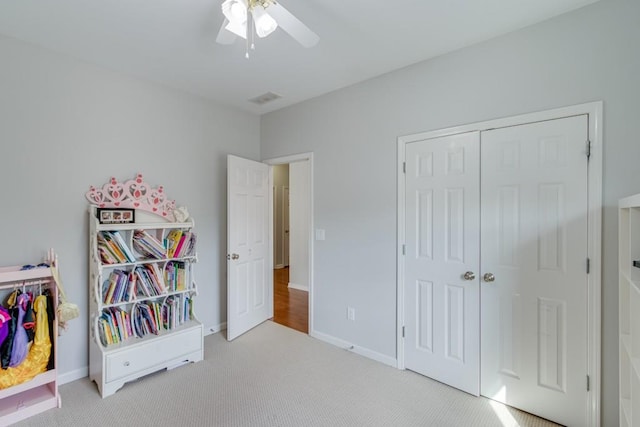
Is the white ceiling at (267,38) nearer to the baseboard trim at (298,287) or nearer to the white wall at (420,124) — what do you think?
the white wall at (420,124)

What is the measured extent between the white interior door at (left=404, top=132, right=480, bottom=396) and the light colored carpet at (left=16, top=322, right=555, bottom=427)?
190 mm

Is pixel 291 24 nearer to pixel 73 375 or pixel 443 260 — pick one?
pixel 443 260

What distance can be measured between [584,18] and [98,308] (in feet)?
12.8

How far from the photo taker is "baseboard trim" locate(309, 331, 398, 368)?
263cm

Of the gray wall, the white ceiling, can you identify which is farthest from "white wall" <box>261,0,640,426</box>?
the gray wall

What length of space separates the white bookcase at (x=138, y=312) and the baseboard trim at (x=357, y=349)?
121 centimetres

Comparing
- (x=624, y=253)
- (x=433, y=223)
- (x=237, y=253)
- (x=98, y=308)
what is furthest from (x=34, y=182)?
(x=624, y=253)

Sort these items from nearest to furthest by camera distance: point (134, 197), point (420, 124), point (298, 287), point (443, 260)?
point (443, 260)
point (420, 124)
point (134, 197)
point (298, 287)

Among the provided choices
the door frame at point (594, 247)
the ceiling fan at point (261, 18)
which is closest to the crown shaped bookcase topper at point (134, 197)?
the ceiling fan at point (261, 18)

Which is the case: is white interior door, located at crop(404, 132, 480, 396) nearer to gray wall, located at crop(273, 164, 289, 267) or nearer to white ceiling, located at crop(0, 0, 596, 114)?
white ceiling, located at crop(0, 0, 596, 114)

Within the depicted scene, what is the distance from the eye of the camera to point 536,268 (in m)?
1.96

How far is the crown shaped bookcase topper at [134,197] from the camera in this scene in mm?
2473

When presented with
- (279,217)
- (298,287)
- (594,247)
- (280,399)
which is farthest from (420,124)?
(279,217)

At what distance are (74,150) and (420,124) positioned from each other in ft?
9.33
